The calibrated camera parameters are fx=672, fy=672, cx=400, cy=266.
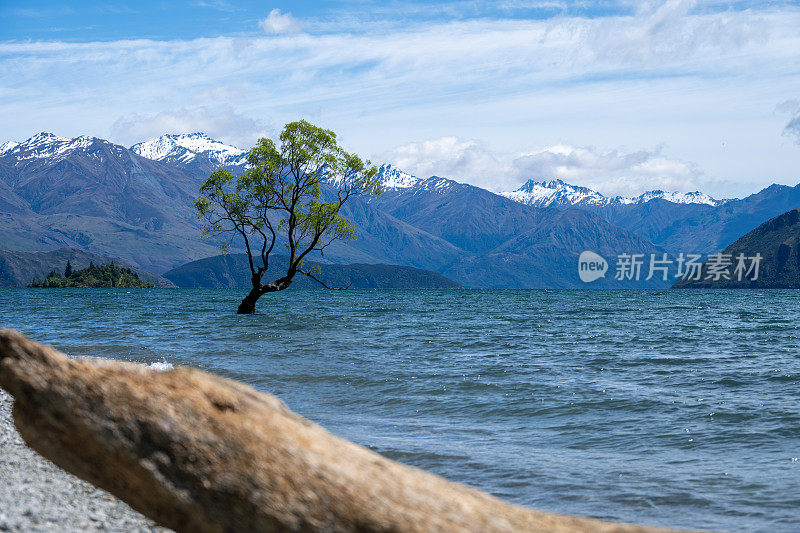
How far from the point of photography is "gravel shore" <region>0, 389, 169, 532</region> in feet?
22.7

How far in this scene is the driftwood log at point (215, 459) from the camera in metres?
4.44

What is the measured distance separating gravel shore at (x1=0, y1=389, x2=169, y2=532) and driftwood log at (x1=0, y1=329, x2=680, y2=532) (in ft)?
7.85

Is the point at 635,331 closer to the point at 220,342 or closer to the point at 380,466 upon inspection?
the point at 220,342

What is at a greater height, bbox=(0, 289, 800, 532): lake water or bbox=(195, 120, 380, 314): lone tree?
bbox=(195, 120, 380, 314): lone tree

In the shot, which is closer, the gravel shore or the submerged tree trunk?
the gravel shore

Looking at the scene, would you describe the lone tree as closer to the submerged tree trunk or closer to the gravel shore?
the submerged tree trunk

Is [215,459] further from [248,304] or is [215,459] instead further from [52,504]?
[248,304]

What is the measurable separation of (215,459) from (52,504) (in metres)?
4.24

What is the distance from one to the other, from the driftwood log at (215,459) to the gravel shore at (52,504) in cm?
239

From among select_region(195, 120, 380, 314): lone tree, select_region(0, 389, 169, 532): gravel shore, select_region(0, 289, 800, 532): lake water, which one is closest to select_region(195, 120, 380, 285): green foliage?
select_region(195, 120, 380, 314): lone tree

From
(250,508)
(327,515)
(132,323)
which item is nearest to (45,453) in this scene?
(250,508)

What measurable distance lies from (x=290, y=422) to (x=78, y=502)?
179 inches

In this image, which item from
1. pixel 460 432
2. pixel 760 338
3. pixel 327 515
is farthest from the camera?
pixel 760 338

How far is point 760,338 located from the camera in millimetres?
39250
